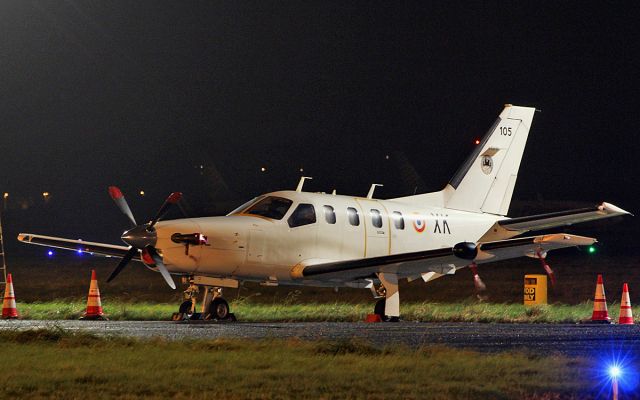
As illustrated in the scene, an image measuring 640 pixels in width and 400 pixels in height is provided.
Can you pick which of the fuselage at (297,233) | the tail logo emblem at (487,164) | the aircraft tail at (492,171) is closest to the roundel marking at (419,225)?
the fuselage at (297,233)

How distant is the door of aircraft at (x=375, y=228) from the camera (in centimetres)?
2672

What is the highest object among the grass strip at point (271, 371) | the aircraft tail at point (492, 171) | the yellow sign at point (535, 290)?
the aircraft tail at point (492, 171)

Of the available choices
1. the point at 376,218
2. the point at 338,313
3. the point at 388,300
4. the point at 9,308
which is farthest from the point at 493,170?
the point at 9,308

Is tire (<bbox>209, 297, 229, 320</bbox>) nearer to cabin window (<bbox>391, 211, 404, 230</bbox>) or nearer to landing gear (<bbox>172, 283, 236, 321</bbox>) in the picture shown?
landing gear (<bbox>172, 283, 236, 321</bbox>)

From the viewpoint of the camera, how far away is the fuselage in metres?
23.3

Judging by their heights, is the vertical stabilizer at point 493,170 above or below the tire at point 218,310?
above

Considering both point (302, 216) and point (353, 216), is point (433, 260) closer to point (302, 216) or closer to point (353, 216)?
point (353, 216)

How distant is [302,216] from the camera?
25234mm

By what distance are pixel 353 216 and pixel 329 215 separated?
792mm

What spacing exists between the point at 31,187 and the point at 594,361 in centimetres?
8471

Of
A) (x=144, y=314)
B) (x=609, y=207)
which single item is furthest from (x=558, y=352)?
(x=144, y=314)

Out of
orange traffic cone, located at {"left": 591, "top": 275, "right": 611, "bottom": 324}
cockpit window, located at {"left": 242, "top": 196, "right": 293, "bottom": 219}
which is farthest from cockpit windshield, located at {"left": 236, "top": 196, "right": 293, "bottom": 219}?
orange traffic cone, located at {"left": 591, "top": 275, "right": 611, "bottom": 324}

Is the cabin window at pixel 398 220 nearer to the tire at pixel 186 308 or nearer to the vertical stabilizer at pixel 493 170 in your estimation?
the vertical stabilizer at pixel 493 170

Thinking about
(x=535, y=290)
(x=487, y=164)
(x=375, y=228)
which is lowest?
(x=535, y=290)
